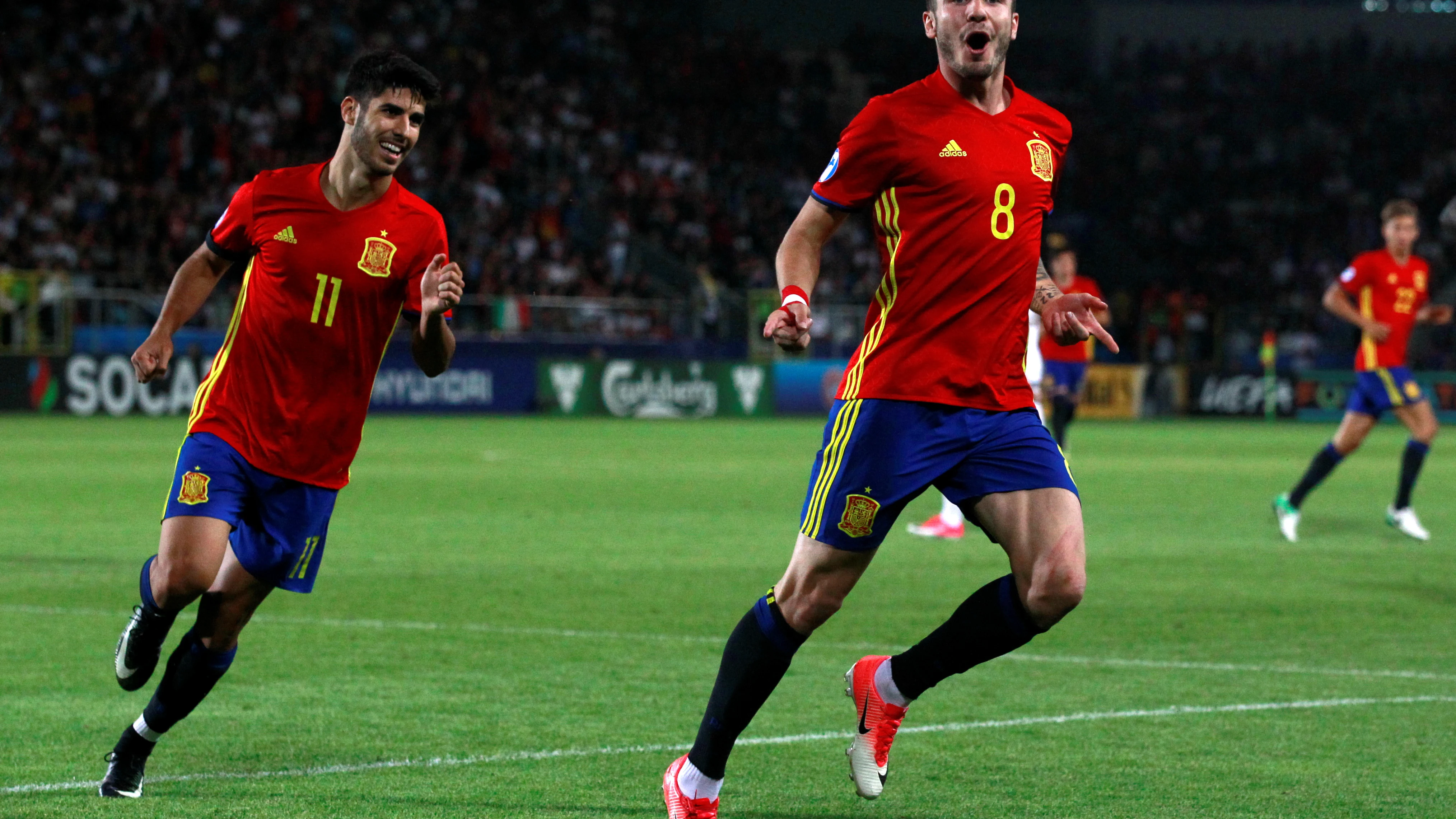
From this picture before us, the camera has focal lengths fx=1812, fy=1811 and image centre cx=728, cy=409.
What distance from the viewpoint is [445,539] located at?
12.9 metres

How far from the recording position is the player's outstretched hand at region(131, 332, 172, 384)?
552cm

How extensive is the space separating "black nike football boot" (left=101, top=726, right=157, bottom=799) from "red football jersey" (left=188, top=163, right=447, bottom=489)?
86 cm

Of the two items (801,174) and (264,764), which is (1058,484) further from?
(801,174)

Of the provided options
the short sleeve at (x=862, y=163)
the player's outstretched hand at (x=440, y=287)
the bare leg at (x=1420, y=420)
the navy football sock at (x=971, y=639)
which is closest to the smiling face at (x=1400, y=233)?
the bare leg at (x=1420, y=420)

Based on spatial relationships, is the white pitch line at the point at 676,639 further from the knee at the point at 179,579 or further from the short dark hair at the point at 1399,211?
the short dark hair at the point at 1399,211

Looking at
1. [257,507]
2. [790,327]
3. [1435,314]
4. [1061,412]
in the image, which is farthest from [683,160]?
[790,327]

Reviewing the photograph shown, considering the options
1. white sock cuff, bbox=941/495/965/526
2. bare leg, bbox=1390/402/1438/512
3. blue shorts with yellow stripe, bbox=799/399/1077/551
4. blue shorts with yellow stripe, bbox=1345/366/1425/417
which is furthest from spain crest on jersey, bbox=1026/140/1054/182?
bare leg, bbox=1390/402/1438/512

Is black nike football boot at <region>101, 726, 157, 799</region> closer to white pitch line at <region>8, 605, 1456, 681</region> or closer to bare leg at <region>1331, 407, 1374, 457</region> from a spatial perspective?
white pitch line at <region>8, 605, 1456, 681</region>

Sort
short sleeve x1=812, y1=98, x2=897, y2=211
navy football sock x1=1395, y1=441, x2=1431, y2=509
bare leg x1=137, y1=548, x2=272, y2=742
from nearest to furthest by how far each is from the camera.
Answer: short sleeve x1=812, y1=98, x2=897, y2=211, bare leg x1=137, y1=548, x2=272, y2=742, navy football sock x1=1395, y1=441, x2=1431, y2=509

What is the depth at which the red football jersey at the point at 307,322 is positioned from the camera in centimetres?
540

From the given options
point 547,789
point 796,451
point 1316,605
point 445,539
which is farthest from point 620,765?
point 796,451

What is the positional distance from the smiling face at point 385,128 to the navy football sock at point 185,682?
4.98 ft

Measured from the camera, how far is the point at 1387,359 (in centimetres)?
1349

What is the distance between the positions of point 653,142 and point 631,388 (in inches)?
344
